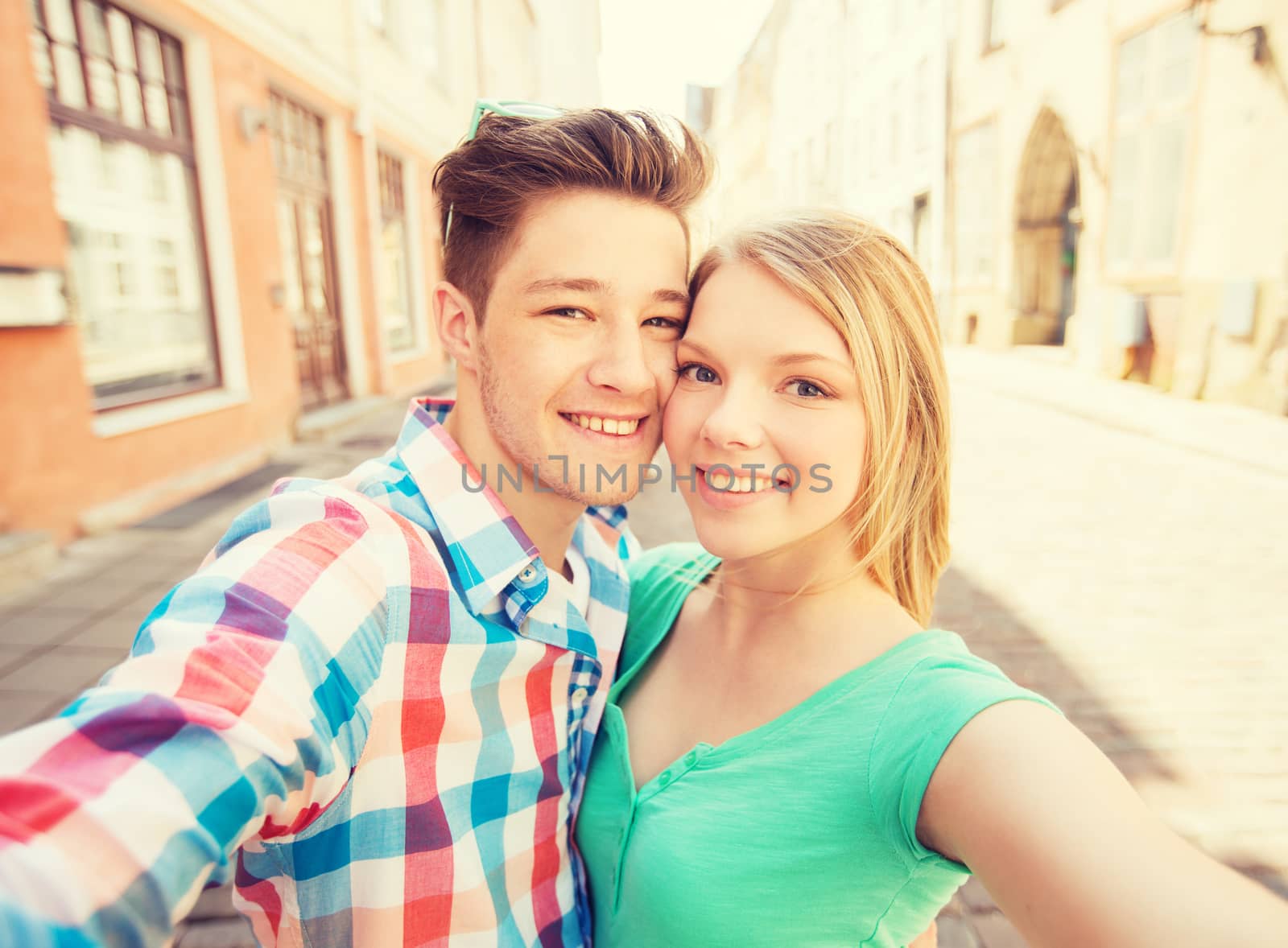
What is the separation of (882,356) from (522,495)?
725mm

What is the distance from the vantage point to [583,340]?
4.87ft

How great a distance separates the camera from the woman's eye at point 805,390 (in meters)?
1.28

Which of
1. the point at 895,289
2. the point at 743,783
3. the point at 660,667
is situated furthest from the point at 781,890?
the point at 895,289

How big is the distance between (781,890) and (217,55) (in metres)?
7.78

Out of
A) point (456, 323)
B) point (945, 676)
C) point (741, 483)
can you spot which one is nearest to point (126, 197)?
point (456, 323)

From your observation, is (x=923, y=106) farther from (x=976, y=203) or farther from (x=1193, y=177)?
(x=1193, y=177)

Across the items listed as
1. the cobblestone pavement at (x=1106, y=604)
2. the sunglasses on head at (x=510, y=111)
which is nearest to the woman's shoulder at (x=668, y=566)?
the sunglasses on head at (x=510, y=111)

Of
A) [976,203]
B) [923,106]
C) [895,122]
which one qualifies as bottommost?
[976,203]

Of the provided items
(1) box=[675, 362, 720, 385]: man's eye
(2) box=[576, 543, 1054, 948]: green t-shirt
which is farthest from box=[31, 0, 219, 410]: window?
(2) box=[576, 543, 1054, 948]: green t-shirt

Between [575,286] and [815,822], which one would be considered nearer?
[815,822]

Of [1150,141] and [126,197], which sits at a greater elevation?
[1150,141]

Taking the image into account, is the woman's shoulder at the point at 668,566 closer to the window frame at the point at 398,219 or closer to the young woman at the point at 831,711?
the young woman at the point at 831,711

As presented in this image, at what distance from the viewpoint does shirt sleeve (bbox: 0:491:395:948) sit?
1.95ft

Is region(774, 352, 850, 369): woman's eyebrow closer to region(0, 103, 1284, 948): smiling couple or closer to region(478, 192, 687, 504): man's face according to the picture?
region(0, 103, 1284, 948): smiling couple
